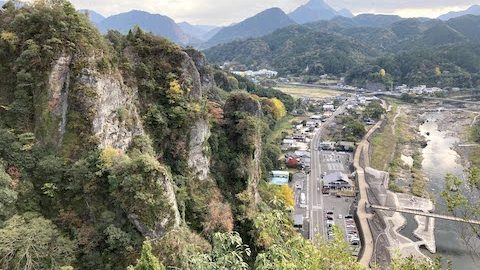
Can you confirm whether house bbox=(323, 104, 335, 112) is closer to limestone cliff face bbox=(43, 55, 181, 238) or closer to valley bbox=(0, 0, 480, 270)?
valley bbox=(0, 0, 480, 270)

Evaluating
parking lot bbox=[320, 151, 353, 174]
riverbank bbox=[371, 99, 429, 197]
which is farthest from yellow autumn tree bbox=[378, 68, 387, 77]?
parking lot bbox=[320, 151, 353, 174]

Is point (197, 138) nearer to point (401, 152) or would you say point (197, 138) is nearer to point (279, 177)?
Result: point (279, 177)

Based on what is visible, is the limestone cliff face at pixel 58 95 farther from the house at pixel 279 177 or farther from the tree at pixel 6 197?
the house at pixel 279 177

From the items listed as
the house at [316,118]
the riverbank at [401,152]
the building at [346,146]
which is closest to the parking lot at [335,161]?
the building at [346,146]

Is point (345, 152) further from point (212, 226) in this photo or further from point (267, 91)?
point (212, 226)

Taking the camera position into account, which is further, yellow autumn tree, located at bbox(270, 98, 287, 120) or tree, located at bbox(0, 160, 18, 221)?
yellow autumn tree, located at bbox(270, 98, 287, 120)

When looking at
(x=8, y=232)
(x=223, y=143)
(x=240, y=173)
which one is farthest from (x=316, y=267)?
(x=223, y=143)
